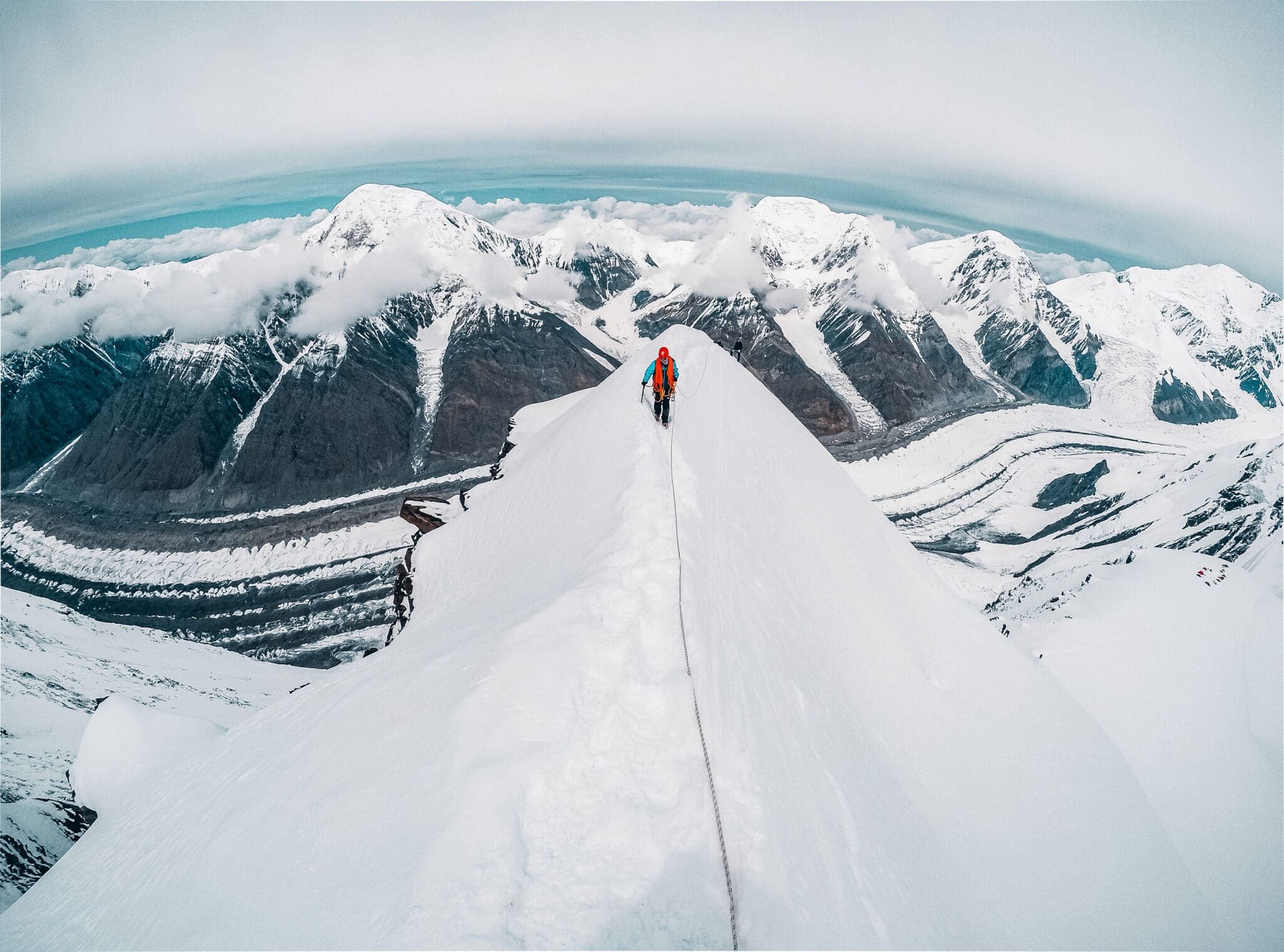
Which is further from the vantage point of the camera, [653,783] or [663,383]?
[663,383]

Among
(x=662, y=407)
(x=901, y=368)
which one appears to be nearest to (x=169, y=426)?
(x=662, y=407)

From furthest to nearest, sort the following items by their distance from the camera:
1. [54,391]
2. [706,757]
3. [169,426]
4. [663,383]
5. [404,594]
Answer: [54,391] → [169,426] → [404,594] → [663,383] → [706,757]

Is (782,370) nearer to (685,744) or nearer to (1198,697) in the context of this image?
(1198,697)

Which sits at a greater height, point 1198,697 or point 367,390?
point 1198,697

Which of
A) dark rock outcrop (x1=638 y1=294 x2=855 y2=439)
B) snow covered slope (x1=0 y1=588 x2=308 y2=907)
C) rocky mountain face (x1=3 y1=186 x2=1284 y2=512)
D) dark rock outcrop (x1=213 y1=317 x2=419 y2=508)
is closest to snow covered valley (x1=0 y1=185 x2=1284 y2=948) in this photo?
snow covered slope (x1=0 y1=588 x2=308 y2=907)

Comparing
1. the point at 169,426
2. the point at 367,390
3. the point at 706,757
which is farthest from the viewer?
the point at 367,390

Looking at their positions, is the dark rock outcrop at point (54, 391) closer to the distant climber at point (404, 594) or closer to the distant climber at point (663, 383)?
the distant climber at point (404, 594)

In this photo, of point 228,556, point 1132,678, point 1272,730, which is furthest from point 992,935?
point 228,556

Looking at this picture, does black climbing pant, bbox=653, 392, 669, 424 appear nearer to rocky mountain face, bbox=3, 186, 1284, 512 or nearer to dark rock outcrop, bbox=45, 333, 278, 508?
rocky mountain face, bbox=3, 186, 1284, 512
